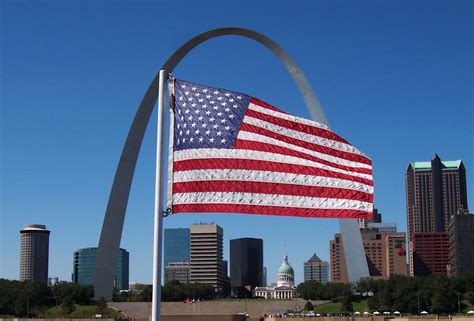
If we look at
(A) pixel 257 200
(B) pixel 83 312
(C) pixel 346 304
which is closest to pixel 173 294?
(B) pixel 83 312

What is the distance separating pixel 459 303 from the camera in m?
134

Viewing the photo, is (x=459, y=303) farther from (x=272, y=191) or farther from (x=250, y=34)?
(x=272, y=191)

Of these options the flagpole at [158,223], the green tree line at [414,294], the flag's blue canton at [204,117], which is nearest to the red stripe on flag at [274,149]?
the flag's blue canton at [204,117]

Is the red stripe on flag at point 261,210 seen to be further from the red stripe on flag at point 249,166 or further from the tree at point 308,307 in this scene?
the tree at point 308,307

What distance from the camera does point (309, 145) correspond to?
72.5 ft

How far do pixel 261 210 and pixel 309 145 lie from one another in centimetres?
230

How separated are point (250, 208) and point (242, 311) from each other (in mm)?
134669

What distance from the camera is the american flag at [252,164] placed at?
826 inches

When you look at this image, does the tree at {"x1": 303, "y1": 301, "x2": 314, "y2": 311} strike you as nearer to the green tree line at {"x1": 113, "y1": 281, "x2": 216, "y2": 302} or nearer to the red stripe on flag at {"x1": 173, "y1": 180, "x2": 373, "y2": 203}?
the green tree line at {"x1": 113, "y1": 281, "x2": 216, "y2": 302}

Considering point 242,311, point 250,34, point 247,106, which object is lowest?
point 242,311

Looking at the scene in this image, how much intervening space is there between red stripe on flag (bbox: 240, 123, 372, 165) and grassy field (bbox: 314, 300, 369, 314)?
407ft

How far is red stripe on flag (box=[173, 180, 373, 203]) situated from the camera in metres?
21.0

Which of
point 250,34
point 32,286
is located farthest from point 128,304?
point 250,34

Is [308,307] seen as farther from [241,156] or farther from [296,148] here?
[241,156]
